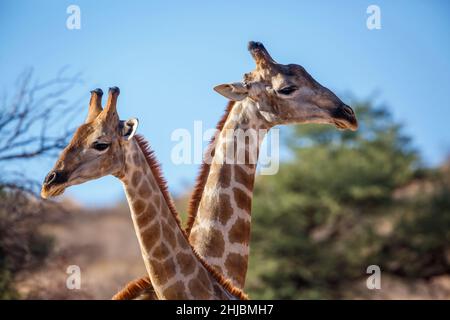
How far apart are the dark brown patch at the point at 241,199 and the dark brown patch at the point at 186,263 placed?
1487 mm

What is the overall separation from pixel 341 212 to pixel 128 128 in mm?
→ 19362

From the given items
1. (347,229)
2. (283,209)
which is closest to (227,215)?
(283,209)

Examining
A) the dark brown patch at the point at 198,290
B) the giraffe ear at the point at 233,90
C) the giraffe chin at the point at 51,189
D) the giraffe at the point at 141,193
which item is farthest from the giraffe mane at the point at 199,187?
the giraffe chin at the point at 51,189

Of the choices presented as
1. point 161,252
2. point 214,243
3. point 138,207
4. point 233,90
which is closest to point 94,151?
point 138,207

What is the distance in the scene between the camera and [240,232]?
8922 mm

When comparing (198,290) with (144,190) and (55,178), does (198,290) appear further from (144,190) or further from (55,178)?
(55,178)

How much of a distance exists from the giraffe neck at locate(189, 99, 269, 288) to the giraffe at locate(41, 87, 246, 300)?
86cm

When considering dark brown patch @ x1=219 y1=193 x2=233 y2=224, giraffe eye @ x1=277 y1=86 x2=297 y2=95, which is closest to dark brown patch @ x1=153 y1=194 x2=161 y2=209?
dark brown patch @ x1=219 y1=193 x2=233 y2=224

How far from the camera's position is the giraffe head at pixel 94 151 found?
24.1 ft

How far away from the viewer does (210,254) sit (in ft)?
28.4

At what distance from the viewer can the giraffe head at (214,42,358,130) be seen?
8883mm

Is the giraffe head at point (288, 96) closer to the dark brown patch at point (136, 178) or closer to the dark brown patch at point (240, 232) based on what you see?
the dark brown patch at point (240, 232)

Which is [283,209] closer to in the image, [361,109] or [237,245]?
[361,109]

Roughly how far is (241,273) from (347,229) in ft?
59.6
